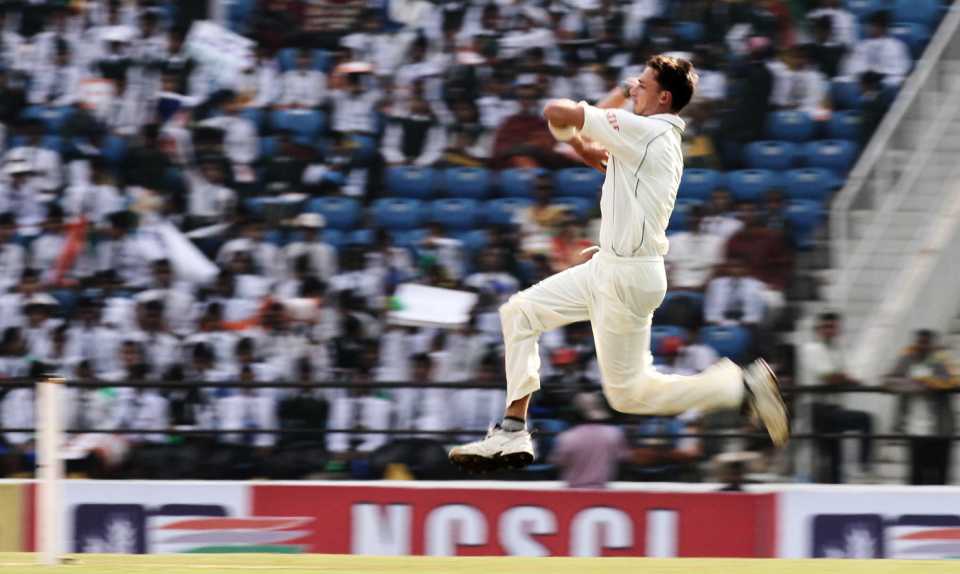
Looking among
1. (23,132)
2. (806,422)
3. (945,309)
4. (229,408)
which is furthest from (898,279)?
(23,132)

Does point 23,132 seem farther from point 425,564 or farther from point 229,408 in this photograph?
point 425,564

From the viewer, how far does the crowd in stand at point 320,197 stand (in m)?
13.1

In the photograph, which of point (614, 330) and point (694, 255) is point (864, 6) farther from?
point (614, 330)

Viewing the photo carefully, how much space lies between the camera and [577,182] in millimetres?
14891

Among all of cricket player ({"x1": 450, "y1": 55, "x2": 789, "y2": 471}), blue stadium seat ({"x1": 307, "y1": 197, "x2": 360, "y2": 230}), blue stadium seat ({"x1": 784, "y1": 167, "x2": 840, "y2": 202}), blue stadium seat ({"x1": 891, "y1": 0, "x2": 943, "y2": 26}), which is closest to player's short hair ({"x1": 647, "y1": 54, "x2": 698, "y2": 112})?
cricket player ({"x1": 450, "y1": 55, "x2": 789, "y2": 471})

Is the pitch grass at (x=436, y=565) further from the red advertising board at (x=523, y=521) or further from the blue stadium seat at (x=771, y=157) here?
the blue stadium seat at (x=771, y=157)

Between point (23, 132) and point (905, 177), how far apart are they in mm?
8373

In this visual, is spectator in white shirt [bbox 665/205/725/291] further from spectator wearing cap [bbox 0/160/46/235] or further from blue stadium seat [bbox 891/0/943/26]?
spectator wearing cap [bbox 0/160/46/235]

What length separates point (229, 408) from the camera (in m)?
13.0

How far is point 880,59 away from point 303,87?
18.0ft

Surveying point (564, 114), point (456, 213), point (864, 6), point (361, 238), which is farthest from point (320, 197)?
point (564, 114)

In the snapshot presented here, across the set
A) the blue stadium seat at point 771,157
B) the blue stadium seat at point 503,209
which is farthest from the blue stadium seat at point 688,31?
the blue stadium seat at point 503,209

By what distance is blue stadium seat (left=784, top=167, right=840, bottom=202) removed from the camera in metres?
14.7

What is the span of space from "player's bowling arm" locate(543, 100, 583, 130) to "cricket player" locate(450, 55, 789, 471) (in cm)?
10
